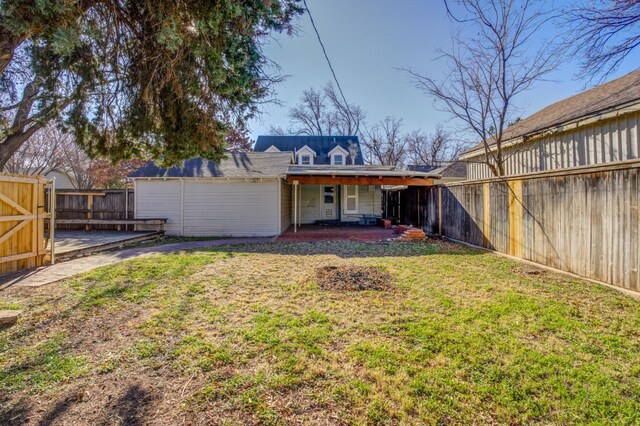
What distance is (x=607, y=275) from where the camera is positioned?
490 centimetres

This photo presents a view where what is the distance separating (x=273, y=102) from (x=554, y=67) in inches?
379

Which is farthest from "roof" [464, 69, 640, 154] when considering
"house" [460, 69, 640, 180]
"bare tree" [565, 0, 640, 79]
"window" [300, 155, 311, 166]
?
"window" [300, 155, 311, 166]

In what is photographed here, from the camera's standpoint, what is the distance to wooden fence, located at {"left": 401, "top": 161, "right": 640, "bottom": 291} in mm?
4594

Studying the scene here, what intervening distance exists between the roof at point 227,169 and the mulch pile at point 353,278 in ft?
22.9

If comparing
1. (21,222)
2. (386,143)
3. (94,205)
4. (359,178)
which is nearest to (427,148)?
(386,143)

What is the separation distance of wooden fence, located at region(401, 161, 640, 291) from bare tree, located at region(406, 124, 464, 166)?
26.7m

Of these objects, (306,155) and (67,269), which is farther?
(306,155)

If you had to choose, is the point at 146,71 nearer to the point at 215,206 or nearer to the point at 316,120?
the point at 215,206

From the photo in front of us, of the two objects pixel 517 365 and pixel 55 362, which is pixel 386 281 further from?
pixel 55 362

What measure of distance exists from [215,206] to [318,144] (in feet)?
44.3

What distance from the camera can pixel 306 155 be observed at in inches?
897

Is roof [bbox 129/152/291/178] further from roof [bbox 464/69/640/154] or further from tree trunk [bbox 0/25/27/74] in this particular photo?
tree trunk [bbox 0/25/27/74]

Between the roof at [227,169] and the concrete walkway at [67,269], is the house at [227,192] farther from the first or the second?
the concrete walkway at [67,269]

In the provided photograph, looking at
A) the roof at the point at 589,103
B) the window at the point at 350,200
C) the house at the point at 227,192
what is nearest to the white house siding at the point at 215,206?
the house at the point at 227,192
